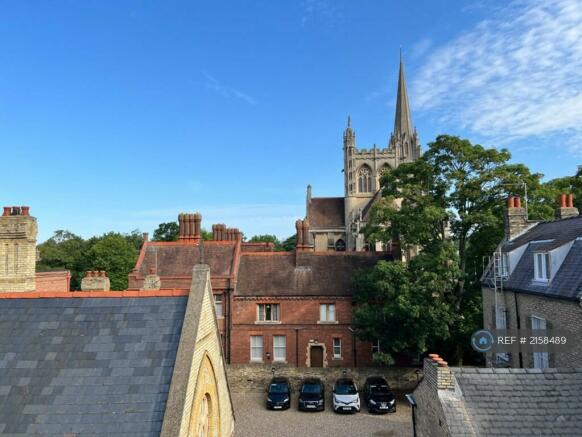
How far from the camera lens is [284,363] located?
27.2 metres

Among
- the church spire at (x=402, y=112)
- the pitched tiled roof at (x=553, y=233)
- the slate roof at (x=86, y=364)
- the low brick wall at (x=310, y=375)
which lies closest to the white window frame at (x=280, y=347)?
the low brick wall at (x=310, y=375)

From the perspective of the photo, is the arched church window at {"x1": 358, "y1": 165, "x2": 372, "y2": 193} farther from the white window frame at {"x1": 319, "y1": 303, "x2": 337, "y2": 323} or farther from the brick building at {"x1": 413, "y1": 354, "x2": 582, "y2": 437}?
the brick building at {"x1": 413, "y1": 354, "x2": 582, "y2": 437}

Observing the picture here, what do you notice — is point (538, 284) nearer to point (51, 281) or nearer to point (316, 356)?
point (316, 356)

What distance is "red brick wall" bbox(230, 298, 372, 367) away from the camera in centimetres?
2744

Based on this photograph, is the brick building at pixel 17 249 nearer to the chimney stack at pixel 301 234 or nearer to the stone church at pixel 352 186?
the chimney stack at pixel 301 234

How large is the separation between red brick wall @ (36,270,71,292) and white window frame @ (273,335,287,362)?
67.1 feet

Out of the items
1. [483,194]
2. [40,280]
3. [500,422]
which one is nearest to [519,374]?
[500,422]

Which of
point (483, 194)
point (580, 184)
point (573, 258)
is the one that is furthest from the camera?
point (580, 184)

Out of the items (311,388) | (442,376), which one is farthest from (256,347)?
(442,376)

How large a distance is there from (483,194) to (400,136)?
52.6 m

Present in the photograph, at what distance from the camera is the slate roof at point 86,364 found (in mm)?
6871

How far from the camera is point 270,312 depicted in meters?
28.1

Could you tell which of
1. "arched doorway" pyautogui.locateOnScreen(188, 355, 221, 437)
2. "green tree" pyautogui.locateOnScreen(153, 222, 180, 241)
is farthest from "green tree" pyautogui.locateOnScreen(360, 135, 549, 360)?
"green tree" pyautogui.locateOnScreen(153, 222, 180, 241)

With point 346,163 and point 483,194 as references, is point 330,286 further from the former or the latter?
point 346,163
